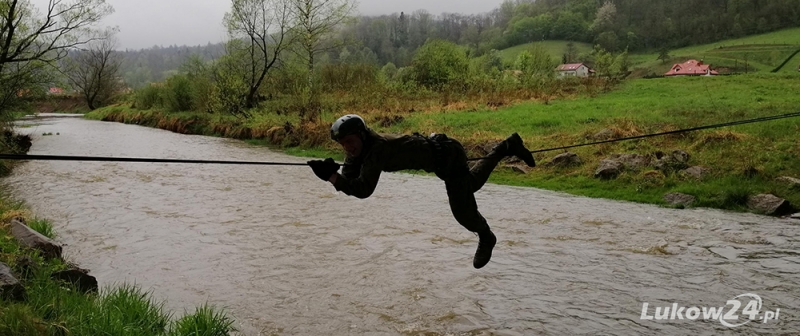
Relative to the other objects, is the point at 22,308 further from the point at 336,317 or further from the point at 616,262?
the point at 616,262

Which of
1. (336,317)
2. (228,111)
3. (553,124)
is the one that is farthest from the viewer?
(228,111)

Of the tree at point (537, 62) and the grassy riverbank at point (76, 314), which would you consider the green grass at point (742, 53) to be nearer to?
the tree at point (537, 62)

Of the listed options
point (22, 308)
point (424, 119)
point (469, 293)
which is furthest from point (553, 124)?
point (22, 308)

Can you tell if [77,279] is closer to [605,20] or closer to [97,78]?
[97,78]

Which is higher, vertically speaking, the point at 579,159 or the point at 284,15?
the point at 284,15

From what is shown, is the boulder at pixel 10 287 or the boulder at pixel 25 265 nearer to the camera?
the boulder at pixel 10 287

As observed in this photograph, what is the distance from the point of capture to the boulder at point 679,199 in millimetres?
11953

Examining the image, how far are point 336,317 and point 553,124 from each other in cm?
1513

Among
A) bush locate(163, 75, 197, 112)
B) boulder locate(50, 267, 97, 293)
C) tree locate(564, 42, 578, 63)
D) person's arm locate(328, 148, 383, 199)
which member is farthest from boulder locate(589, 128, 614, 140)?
tree locate(564, 42, 578, 63)

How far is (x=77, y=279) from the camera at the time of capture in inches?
259

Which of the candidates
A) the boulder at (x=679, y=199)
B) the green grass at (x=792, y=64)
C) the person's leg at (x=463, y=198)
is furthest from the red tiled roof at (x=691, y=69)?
the person's leg at (x=463, y=198)

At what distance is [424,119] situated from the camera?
23.2m

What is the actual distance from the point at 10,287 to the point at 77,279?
1359 mm

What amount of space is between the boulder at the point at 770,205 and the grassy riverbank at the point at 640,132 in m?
Answer: 0.25
